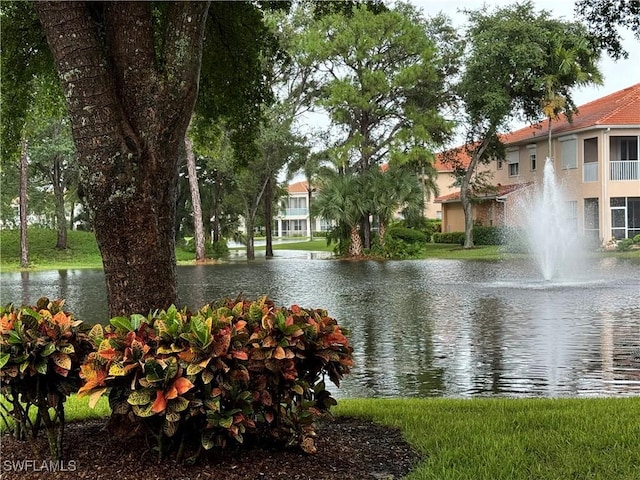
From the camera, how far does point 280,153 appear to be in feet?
123

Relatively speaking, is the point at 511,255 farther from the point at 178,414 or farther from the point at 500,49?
the point at 178,414

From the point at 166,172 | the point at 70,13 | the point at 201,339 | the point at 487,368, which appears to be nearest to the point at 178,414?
the point at 201,339

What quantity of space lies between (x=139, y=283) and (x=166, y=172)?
68cm

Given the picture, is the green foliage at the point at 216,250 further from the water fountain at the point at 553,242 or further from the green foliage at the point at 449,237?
the water fountain at the point at 553,242

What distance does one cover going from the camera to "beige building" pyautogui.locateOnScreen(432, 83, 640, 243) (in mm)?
34188

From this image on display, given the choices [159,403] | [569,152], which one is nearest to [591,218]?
[569,152]

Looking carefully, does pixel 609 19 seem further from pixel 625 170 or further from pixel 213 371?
pixel 625 170

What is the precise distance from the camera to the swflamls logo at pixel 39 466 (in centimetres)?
386

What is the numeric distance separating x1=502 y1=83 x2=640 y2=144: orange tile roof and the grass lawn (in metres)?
31.4

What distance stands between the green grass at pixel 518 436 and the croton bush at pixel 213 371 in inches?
31.6

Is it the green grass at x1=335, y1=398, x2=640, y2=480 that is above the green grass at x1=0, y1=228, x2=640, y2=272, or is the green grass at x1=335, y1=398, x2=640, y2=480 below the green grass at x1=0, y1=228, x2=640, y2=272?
below

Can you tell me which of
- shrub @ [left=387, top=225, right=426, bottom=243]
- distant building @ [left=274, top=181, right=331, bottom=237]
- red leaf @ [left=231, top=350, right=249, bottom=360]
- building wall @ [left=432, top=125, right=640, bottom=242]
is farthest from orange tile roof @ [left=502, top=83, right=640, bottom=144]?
distant building @ [left=274, top=181, right=331, bottom=237]

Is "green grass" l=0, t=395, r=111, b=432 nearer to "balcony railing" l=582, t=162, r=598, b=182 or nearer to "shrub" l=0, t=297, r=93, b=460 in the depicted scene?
"shrub" l=0, t=297, r=93, b=460

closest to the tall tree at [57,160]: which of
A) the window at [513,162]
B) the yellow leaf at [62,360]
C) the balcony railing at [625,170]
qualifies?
the yellow leaf at [62,360]
